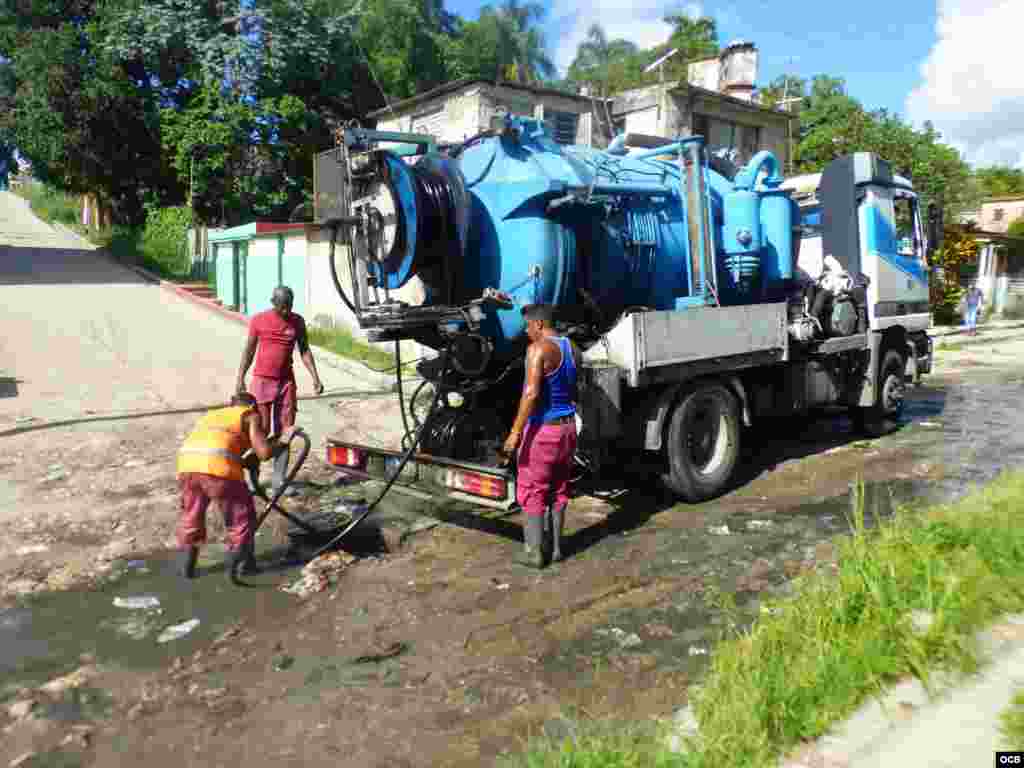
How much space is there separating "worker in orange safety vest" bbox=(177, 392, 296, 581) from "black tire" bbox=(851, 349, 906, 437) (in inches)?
246

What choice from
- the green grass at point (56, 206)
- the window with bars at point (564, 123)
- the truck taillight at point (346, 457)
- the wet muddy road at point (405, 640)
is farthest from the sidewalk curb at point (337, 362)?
the green grass at point (56, 206)

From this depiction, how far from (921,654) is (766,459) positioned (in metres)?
4.76

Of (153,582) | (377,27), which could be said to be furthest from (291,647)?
(377,27)

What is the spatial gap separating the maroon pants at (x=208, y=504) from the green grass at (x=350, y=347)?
6449mm

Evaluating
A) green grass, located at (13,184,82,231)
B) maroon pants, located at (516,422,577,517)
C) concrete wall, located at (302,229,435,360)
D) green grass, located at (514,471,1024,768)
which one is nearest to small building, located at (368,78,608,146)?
concrete wall, located at (302,229,435,360)

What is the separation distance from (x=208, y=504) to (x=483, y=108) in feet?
53.5

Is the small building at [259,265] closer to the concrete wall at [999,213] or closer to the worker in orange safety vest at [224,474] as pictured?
the worker in orange safety vest at [224,474]

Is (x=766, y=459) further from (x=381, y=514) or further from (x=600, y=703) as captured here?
(x=600, y=703)

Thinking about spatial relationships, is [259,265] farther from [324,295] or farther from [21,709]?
[21,709]

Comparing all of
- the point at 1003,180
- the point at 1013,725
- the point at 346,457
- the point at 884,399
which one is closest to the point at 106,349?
the point at 346,457

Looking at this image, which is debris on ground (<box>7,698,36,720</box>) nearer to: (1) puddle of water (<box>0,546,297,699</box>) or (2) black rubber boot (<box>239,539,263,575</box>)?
(1) puddle of water (<box>0,546,297,699</box>)

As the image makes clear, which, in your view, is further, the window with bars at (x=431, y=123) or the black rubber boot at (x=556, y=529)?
the window with bars at (x=431, y=123)

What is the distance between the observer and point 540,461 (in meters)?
4.92

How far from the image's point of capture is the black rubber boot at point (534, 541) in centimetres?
494
